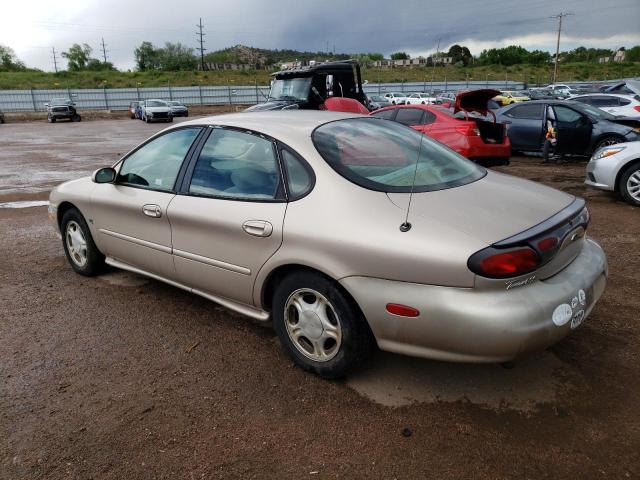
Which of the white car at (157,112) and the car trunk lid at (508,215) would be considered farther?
the white car at (157,112)

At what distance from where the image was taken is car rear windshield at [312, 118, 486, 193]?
297 centimetres

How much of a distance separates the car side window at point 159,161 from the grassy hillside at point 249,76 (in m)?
54.0

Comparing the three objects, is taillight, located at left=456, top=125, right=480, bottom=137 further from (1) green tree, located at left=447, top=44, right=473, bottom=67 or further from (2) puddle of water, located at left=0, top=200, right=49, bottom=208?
(1) green tree, located at left=447, top=44, right=473, bottom=67

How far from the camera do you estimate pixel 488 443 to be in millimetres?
2457

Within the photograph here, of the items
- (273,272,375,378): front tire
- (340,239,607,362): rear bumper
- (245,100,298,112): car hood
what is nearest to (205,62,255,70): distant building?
(245,100,298,112): car hood

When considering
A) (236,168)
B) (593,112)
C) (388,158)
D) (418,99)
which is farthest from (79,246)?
(418,99)

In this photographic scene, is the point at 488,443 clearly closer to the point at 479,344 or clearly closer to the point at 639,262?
the point at 479,344

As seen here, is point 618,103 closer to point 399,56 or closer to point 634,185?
point 634,185

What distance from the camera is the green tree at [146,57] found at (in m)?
90.8

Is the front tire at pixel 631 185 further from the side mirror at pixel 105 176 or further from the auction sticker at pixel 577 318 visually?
the side mirror at pixel 105 176

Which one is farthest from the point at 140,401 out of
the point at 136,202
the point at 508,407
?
the point at 508,407

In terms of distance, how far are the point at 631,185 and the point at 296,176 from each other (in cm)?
616

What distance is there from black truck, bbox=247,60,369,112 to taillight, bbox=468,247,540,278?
452 inches

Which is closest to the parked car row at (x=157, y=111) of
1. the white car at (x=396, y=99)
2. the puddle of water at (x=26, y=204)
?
the white car at (x=396, y=99)
